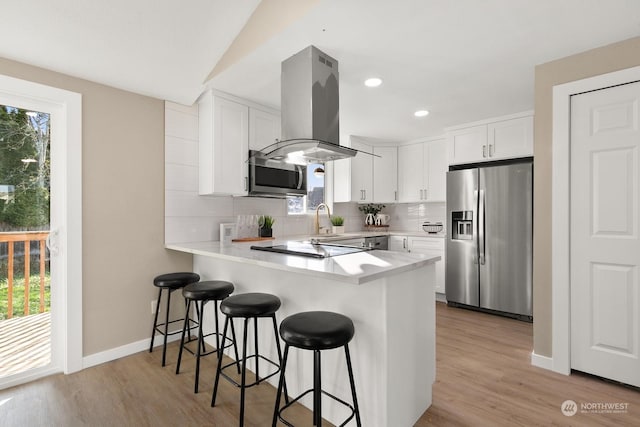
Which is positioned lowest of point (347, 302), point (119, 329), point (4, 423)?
point (4, 423)

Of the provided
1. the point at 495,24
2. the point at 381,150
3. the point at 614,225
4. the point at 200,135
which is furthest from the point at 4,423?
the point at 381,150

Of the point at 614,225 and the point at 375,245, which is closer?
the point at 614,225

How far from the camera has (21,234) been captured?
2314mm

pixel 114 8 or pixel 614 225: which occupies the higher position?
pixel 114 8

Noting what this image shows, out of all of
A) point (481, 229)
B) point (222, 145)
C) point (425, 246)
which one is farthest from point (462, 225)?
point (222, 145)

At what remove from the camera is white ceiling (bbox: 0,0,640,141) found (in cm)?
187

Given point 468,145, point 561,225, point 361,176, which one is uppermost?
point 468,145

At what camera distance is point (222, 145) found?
9.99 feet

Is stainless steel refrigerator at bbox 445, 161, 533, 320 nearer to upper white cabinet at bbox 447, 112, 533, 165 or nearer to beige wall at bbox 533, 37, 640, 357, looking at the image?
upper white cabinet at bbox 447, 112, 533, 165

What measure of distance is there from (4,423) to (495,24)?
369cm

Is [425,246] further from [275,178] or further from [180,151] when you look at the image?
[180,151]

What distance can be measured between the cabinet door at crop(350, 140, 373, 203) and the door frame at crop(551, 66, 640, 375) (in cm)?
258

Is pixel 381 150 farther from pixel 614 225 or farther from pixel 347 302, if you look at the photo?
pixel 347 302

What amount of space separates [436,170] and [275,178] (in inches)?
97.2
